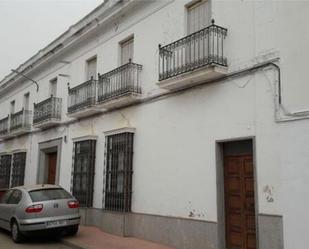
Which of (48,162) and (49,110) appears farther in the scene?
(48,162)

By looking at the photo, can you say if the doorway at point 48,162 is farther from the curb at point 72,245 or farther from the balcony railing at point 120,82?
the curb at point 72,245

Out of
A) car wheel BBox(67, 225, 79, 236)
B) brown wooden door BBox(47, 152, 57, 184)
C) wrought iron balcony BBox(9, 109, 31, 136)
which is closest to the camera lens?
car wheel BBox(67, 225, 79, 236)

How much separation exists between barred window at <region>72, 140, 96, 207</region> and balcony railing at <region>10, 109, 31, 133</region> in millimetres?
5576

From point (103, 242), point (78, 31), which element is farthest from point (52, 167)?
point (103, 242)

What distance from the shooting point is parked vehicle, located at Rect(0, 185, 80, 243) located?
1002cm

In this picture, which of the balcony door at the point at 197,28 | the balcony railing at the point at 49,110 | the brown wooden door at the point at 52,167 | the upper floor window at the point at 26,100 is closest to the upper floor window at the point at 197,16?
the balcony door at the point at 197,28

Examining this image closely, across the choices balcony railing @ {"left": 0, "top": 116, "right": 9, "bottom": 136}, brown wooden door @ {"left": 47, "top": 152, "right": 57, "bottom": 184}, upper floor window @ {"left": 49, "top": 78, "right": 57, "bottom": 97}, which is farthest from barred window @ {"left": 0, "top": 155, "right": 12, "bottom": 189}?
upper floor window @ {"left": 49, "top": 78, "right": 57, "bottom": 97}

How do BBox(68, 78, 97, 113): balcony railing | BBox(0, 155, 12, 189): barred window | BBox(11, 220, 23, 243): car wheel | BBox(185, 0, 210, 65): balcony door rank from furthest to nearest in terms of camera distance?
BBox(0, 155, 12, 189): barred window < BBox(68, 78, 97, 113): balcony railing < BBox(11, 220, 23, 243): car wheel < BBox(185, 0, 210, 65): balcony door

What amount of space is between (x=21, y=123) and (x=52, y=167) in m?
3.28

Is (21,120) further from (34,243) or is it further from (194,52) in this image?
(194,52)

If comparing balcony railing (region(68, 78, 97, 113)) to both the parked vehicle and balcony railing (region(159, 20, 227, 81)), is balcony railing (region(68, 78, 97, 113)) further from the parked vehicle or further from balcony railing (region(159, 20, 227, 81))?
balcony railing (region(159, 20, 227, 81))

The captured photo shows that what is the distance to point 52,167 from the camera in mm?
16938

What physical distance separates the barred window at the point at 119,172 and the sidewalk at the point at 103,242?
2.69ft

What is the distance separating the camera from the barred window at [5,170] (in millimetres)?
20812
